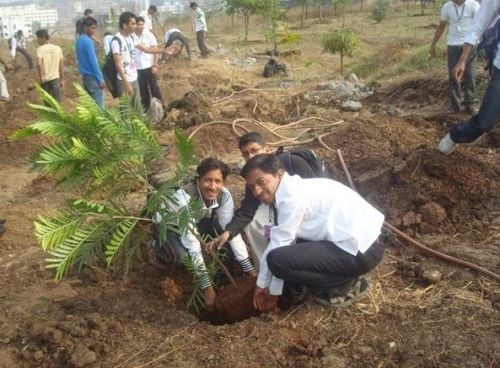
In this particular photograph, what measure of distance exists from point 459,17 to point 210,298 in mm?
5345

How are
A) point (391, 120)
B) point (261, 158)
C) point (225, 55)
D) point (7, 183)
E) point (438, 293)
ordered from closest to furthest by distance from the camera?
1. point (261, 158)
2. point (438, 293)
3. point (391, 120)
4. point (7, 183)
5. point (225, 55)

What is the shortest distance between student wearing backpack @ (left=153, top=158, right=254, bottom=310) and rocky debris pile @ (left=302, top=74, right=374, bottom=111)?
18.8 ft

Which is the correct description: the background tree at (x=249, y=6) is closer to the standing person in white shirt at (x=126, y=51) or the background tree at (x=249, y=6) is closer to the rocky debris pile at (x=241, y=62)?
the rocky debris pile at (x=241, y=62)

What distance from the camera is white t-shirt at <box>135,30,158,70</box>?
7.66 m

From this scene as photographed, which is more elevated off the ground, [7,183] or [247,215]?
[247,215]

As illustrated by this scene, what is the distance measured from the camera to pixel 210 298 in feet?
11.8

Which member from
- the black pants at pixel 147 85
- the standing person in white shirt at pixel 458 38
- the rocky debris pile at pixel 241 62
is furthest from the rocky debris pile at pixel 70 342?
the rocky debris pile at pixel 241 62

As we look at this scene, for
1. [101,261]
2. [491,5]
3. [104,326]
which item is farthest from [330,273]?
[491,5]

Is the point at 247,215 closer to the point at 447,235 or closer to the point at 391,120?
the point at 447,235

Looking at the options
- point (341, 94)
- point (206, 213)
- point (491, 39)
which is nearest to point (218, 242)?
point (206, 213)

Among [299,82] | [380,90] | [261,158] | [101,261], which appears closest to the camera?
[261,158]

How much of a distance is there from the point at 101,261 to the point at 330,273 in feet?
6.35

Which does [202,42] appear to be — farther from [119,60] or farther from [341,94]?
[119,60]

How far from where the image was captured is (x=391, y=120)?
664 cm
